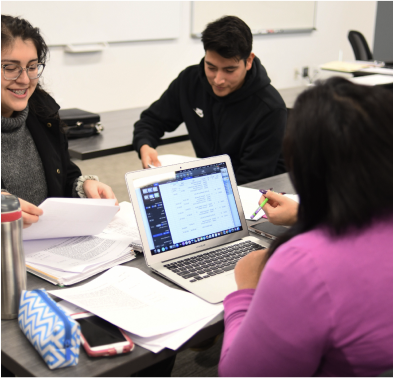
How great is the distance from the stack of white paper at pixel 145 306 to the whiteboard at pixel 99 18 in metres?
3.08

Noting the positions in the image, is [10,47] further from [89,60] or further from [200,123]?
[89,60]

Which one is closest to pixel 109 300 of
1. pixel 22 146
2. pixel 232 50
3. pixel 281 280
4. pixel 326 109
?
pixel 281 280

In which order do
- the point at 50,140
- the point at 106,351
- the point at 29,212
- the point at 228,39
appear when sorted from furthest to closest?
the point at 228,39
the point at 50,140
the point at 29,212
the point at 106,351

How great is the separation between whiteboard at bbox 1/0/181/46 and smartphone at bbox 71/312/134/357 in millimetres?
3202

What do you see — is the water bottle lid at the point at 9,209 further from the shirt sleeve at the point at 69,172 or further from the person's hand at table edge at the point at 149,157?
the person's hand at table edge at the point at 149,157

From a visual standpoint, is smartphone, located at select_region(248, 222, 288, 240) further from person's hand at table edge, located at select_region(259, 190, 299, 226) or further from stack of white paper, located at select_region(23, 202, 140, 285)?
stack of white paper, located at select_region(23, 202, 140, 285)

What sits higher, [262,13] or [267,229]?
[262,13]

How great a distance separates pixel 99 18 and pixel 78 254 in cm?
335

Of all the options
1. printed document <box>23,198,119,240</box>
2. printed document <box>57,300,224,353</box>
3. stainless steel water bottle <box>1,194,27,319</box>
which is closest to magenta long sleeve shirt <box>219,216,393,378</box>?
printed document <box>57,300,224,353</box>

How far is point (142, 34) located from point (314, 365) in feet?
13.4

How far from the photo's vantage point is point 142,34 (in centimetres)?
444

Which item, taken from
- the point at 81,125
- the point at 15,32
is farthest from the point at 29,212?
the point at 81,125

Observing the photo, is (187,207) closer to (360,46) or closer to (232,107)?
(232,107)

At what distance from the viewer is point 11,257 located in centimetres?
90
